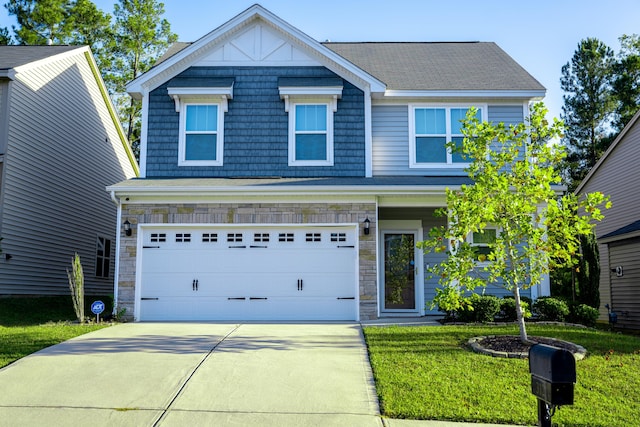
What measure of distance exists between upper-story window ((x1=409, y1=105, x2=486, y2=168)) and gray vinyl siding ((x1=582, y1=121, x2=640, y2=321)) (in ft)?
22.6

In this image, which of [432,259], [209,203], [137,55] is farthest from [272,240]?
[137,55]

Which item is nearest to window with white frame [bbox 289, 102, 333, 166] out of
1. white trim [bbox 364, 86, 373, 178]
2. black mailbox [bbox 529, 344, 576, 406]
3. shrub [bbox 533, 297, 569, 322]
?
white trim [bbox 364, 86, 373, 178]

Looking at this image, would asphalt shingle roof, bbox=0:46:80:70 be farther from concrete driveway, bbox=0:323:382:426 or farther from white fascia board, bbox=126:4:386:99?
concrete driveway, bbox=0:323:382:426

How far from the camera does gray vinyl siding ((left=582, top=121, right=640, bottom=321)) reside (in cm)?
1769

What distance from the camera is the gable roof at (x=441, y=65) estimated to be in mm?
14078

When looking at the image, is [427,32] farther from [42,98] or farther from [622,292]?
[42,98]

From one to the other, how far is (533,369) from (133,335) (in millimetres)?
7806

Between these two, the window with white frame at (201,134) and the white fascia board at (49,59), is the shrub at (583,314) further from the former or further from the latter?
A: the white fascia board at (49,59)

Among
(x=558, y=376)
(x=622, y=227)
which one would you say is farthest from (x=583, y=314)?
(x=558, y=376)

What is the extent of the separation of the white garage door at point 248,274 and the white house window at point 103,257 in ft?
23.6

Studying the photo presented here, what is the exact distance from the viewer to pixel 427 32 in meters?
23.1

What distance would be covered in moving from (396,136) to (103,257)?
11.0 meters

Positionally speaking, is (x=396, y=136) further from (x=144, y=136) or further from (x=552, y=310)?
(x=144, y=136)

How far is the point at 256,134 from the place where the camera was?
1352 cm
